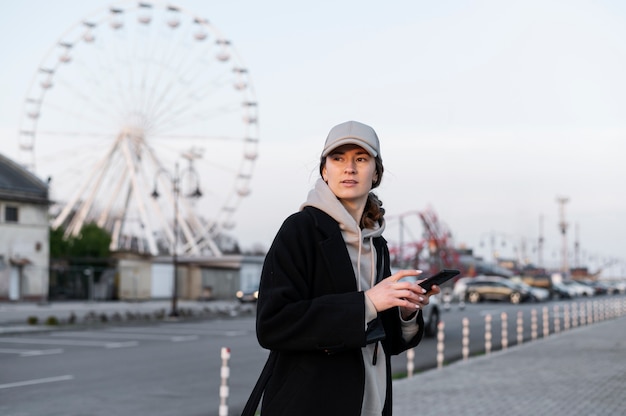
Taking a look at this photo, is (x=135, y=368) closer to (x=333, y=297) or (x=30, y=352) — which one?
(x=30, y=352)

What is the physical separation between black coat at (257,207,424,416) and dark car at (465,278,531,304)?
54221mm

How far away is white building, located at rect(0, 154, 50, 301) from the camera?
4888 cm

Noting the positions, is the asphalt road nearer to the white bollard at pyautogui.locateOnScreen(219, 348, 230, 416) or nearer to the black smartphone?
the white bollard at pyautogui.locateOnScreen(219, 348, 230, 416)

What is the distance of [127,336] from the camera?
2438 centimetres

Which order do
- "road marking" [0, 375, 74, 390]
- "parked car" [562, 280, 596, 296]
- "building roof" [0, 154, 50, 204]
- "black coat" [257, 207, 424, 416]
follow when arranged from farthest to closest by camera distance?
1. "parked car" [562, 280, 596, 296]
2. "building roof" [0, 154, 50, 204]
3. "road marking" [0, 375, 74, 390]
4. "black coat" [257, 207, 424, 416]

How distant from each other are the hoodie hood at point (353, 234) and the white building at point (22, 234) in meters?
48.2

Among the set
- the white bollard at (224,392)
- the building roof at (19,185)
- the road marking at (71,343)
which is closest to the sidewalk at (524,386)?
the white bollard at (224,392)

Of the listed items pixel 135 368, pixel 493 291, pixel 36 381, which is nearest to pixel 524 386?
pixel 135 368

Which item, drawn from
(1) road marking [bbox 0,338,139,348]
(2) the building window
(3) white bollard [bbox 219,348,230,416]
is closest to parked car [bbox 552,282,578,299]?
(2) the building window

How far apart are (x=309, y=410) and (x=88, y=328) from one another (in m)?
26.4

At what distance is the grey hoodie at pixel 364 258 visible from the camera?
285cm

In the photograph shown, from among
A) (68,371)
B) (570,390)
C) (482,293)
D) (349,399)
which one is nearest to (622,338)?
(570,390)

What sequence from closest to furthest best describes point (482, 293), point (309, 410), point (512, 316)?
point (309, 410) → point (512, 316) → point (482, 293)

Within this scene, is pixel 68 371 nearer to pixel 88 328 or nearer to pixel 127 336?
pixel 127 336
